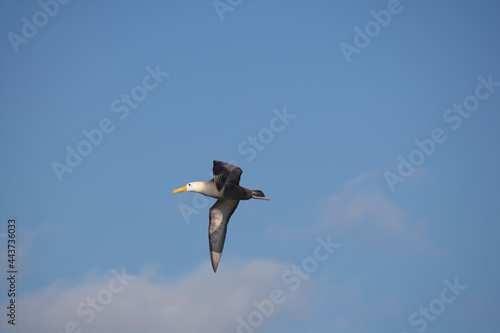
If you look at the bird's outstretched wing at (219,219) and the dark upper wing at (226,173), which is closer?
the dark upper wing at (226,173)

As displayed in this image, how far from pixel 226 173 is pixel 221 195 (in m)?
2.27

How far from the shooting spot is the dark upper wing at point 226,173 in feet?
132

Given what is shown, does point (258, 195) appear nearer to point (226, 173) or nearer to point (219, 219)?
point (226, 173)

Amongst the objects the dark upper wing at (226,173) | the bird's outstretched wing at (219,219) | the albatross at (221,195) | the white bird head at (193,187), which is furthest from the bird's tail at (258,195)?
the white bird head at (193,187)

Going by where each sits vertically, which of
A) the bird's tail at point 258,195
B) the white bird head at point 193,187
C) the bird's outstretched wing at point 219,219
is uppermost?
the white bird head at point 193,187

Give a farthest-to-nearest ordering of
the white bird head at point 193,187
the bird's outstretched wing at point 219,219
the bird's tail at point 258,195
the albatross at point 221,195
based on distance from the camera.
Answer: the bird's outstretched wing at point 219,219, the white bird head at point 193,187, the bird's tail at point 258,195, the albatross at point 221,195

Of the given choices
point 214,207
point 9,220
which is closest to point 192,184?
point 214,207

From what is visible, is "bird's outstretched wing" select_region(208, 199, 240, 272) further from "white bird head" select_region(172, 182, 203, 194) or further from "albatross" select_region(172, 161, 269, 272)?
"white bird head" select_region(172, 182, 203, 194)

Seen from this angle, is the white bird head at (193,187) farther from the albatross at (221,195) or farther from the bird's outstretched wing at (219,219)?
the bird's outstretched wing at (219,219)

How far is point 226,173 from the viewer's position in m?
40.3

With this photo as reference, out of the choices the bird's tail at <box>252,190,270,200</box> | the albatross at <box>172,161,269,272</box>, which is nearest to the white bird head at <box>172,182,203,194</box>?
the albatross at <box>172,161,269,272</box>

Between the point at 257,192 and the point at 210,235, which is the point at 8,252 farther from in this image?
the point at 257,192

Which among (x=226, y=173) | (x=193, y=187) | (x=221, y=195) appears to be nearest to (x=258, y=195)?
(x=221, y=195)

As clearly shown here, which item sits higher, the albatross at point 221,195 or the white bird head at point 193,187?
the white bird head at point 193,187
